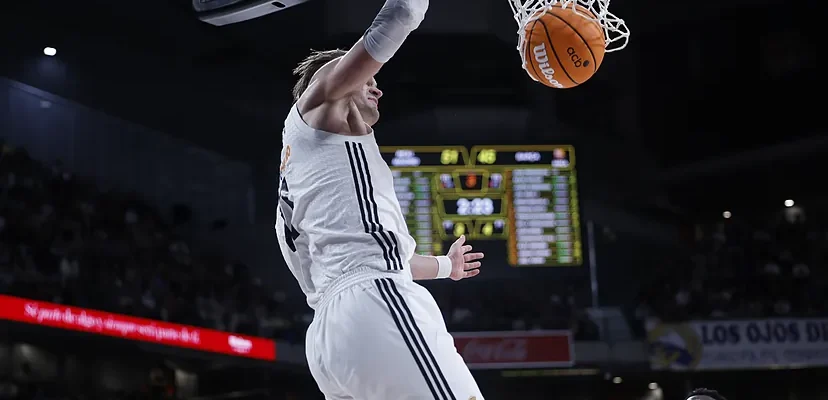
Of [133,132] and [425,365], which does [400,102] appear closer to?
[133,132]

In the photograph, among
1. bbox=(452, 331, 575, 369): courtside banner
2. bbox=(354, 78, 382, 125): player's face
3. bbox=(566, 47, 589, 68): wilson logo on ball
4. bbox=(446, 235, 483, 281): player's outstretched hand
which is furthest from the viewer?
bbox=(452, 331, 575, 369): courtside banner

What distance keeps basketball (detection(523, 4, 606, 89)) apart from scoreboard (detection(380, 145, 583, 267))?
805 centimetres

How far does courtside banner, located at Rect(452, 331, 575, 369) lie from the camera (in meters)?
12.4

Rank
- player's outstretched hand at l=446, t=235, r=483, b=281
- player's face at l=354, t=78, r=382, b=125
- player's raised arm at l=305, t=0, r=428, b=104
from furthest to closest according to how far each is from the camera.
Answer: player's outstretched hand at l=446, t=235, r=483, b=281 → player's face at l=354, t=78, r=382, b=125 → player's raised arm at l=305, t=0, r=428, b=104

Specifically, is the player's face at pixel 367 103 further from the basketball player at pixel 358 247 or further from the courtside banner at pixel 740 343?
the courtside banner at pixel 740 343

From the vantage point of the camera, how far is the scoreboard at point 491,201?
1150 centimetres

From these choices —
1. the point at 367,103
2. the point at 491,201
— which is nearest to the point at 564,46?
the point at 367,103

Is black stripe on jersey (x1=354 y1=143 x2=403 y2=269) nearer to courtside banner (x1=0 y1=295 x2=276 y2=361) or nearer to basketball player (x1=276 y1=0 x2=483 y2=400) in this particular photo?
basketball player (x1=276 y1=0 x2=483 y2=400)

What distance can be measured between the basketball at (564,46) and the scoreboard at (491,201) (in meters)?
8.05

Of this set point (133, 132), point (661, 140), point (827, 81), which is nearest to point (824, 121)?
point (827, 81)

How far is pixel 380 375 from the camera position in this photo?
2238mm

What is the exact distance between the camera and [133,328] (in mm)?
9711

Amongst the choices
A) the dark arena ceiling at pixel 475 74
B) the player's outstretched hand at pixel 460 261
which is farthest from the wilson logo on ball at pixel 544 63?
the dark arena ceiling at pixel 475 74

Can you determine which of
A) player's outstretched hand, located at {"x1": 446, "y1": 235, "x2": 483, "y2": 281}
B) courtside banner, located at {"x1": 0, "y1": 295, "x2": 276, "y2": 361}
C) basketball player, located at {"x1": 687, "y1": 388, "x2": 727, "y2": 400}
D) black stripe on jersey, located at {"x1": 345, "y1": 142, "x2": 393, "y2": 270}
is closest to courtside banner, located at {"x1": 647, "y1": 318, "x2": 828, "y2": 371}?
courtside banner, located at {"x1": 0, "y1": 295, "x2": 276, "y2": 361}
